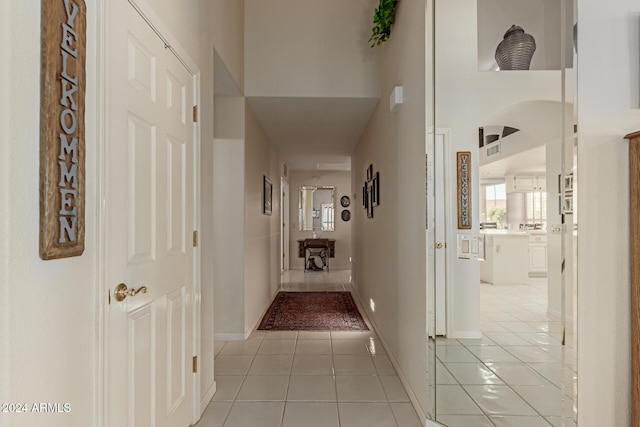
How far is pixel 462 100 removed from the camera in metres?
1.96

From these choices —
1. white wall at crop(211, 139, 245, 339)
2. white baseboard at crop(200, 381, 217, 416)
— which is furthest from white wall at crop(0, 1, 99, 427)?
white wall at crop(211, 139, 245, 339)

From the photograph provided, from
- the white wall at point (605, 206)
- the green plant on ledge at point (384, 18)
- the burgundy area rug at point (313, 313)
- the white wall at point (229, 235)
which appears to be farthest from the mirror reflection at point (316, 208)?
the white wall at point (605, 206)

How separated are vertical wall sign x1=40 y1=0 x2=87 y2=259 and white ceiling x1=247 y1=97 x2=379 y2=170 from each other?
8.57 ft

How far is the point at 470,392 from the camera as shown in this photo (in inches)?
78.8

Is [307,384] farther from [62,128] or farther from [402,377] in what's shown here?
[62,128]

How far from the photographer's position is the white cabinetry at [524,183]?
147 cm

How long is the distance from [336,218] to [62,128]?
25.8 feet


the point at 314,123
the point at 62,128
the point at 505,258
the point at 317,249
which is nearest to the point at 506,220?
the point at 505,258

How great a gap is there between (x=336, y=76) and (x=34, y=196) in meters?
3.06

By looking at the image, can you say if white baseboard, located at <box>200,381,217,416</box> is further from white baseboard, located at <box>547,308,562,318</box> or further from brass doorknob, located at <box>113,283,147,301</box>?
white baseboard, located at <box>547,308,562,318</box>

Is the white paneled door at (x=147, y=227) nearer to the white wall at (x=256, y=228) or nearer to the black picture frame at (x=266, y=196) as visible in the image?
the white wall at (x=256, y=228)

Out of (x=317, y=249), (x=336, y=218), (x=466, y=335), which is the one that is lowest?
(x=317, y=249)

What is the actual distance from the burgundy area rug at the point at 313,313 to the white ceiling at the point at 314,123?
2285mm

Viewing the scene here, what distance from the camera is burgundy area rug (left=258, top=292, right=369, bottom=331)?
158 inches
